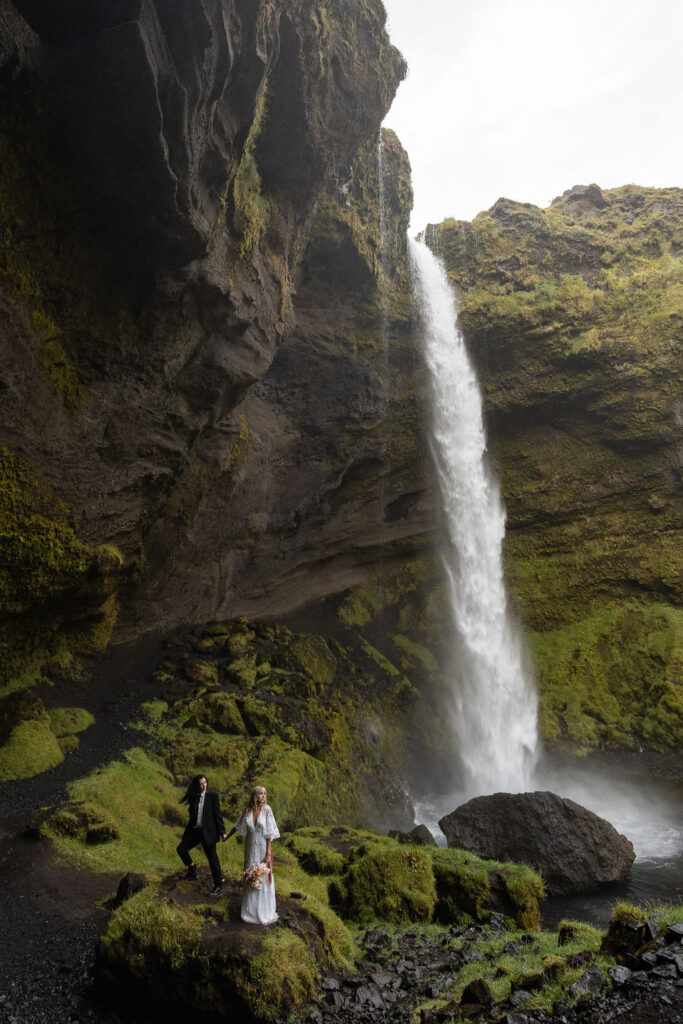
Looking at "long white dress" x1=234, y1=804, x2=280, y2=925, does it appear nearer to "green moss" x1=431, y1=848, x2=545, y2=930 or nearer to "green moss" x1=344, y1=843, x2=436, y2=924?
"green moss" x1=344, y1=843, x2=436, y2=924

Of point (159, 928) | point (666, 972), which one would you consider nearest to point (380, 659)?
point (159, 928)

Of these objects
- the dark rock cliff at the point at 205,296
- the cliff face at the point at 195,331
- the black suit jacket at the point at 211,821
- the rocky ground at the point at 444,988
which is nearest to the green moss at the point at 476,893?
the rocky ground at the point at 444,988

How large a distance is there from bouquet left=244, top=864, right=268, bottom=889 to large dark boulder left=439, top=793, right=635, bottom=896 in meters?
9.03

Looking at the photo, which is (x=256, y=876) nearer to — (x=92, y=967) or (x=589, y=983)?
(x=92, y=967)

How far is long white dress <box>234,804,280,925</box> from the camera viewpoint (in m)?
6.05

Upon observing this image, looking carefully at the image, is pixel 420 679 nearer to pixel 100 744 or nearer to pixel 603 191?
pixel 100 744

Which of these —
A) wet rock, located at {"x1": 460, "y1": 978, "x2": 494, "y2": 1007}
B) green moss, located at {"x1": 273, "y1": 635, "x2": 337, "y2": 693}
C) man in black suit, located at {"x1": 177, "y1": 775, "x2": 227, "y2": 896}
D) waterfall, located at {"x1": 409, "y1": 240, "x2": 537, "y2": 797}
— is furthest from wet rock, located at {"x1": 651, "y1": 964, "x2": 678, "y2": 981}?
waterfall, located at {"x1": 409, "y1": 240, "x2": 537, "y2": 797}

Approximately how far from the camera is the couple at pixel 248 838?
239 inches

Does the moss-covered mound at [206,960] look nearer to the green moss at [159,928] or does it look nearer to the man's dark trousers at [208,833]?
the green moss at [159,928]

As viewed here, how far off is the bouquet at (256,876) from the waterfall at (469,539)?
19.7 m

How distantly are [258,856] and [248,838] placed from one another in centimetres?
23

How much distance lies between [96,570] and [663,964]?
14.2 meters

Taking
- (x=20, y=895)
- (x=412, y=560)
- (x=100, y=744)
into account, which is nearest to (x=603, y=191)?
(x=412, y=560)

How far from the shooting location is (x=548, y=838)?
13.0 m
